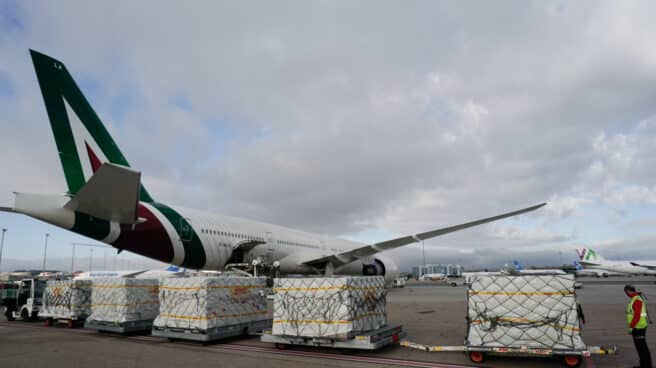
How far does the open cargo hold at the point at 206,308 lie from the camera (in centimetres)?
1149

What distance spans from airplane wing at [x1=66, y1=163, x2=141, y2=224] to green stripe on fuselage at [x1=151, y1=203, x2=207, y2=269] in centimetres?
461

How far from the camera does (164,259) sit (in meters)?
19.4

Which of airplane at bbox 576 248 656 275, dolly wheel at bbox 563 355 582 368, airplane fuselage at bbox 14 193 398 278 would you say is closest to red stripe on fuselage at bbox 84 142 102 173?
airplane fuselage at bbox 14 193 398 278

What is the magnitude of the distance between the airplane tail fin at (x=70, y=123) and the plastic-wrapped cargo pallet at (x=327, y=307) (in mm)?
7968

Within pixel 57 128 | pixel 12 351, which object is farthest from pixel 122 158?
pixel 12 351

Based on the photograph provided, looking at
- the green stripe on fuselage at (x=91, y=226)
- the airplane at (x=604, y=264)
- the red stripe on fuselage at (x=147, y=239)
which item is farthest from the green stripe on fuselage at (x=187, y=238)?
the airplane at (x=604, y=264)

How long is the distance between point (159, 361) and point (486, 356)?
7132 millimetres

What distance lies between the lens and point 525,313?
8.88m

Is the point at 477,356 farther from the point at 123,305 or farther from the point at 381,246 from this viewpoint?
the point at 381,246

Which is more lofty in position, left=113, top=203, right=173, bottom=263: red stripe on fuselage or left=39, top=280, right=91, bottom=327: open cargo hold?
left=113, top=203, right=173, bottom=263: red stripe on fuselage

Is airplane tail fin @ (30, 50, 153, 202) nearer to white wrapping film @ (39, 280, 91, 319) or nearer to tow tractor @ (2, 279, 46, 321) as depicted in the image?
white wrapping film @ (39, 280, 91, 319)

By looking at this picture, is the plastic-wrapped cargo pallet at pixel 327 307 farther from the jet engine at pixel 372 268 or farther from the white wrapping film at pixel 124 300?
the jet engine at pixel 372 268

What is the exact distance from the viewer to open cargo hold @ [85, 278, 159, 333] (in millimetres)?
13438

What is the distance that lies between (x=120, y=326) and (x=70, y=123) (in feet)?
24.9
